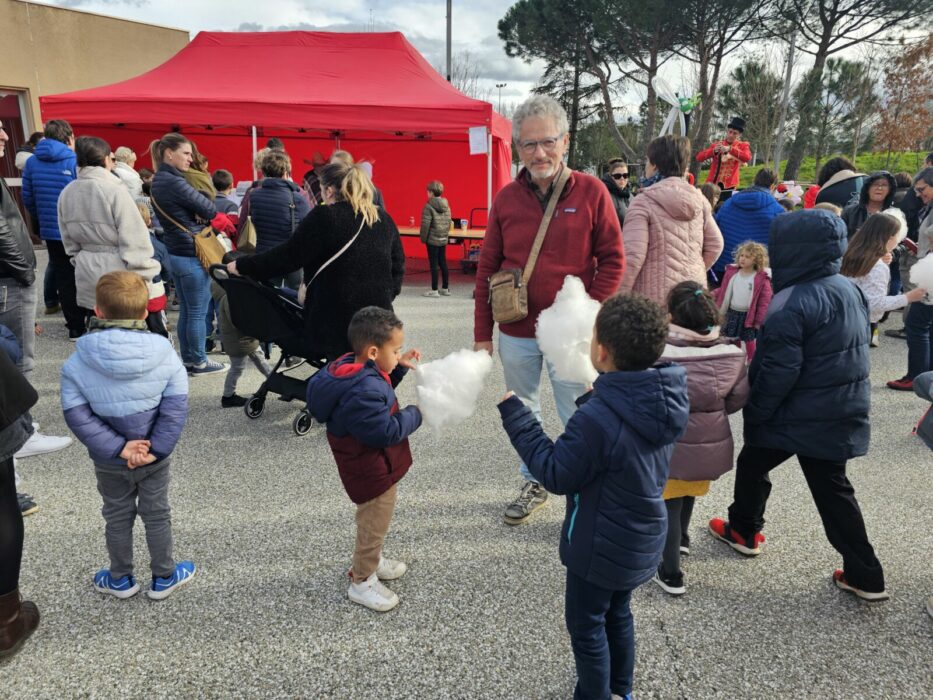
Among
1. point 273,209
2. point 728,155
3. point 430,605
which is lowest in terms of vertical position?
point 430,605

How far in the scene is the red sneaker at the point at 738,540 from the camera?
8.93 feet

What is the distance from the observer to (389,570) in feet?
8.38

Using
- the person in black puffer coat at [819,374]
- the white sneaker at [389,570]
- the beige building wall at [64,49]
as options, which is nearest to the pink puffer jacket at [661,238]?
the person in black puffer coat at [819,374]

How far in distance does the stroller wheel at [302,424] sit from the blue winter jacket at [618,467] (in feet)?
8.57

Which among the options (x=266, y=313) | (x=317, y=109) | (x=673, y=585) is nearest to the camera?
(x=673, y=585)

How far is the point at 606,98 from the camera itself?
76.2ft

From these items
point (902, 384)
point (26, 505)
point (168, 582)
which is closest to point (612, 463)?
point (168, 582)

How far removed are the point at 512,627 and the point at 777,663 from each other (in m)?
0.95

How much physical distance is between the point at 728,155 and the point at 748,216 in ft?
10.2

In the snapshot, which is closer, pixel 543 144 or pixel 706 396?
pixel 706 396

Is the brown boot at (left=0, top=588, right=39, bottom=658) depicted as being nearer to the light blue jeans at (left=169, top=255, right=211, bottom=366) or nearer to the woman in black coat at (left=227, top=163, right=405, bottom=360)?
the woman in black coat at (left=227, top=163, right=405, bottom=360)

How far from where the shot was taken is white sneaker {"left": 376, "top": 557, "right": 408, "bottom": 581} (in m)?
2.55

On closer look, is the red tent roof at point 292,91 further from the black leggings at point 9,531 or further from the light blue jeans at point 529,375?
the black leggings at point 9,531

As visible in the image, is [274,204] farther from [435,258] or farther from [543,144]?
[435,258]
